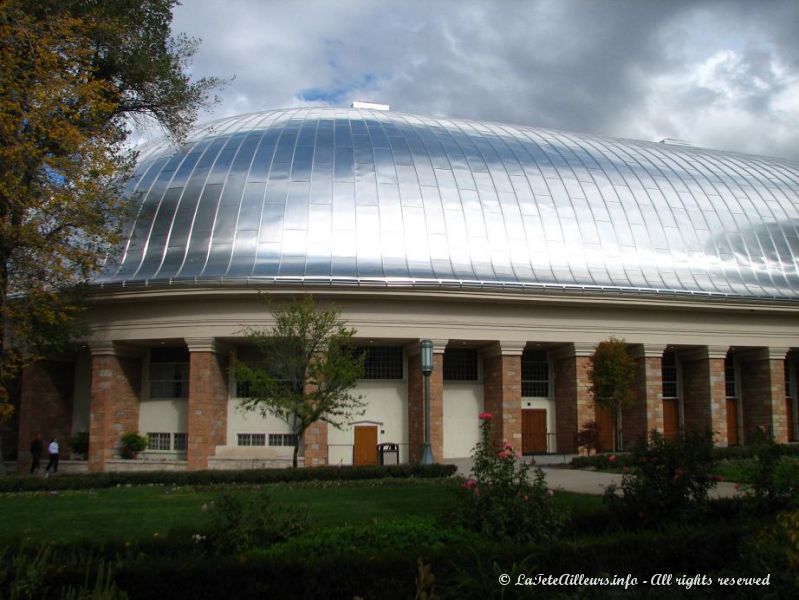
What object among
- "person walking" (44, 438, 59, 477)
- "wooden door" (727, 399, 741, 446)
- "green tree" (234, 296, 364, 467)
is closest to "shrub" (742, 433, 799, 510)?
"green tree" (234, 296, 364, 467)

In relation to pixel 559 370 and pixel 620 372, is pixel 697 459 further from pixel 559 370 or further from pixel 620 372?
pixel 559 370

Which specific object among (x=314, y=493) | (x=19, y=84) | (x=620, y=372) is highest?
(x=19, y=84)

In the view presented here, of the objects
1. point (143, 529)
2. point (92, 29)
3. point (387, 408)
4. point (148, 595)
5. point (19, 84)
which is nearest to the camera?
point (148, 595)

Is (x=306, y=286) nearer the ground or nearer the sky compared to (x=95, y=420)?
nearer the sky

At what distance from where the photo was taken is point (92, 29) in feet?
78.6

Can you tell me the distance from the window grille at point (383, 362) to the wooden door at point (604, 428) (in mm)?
8755

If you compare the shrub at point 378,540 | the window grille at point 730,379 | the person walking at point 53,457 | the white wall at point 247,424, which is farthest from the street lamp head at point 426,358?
the window grille at point 730,379

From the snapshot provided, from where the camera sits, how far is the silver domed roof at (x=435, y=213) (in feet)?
98.1

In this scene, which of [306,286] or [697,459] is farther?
[306,286]

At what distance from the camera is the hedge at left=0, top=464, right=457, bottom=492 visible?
68.7 ft

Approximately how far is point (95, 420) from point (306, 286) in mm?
9917

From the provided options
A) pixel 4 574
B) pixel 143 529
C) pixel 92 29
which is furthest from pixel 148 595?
pixel 92 29

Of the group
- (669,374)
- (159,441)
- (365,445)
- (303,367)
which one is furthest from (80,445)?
(669,374)

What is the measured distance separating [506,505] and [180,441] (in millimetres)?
23759
